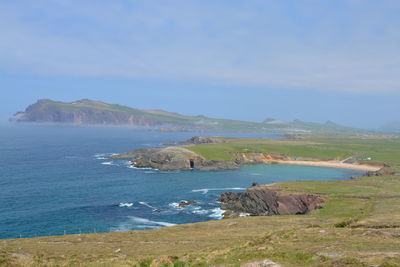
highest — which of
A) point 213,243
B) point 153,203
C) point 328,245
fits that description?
point 328,245

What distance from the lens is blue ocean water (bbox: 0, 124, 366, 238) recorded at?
65.3 m

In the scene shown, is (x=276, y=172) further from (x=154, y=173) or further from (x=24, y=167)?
(x=24, y=167)

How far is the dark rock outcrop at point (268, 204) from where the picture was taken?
73875mm

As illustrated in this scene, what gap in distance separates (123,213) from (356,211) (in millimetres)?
45765

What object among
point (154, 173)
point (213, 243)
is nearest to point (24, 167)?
point (154, 173)

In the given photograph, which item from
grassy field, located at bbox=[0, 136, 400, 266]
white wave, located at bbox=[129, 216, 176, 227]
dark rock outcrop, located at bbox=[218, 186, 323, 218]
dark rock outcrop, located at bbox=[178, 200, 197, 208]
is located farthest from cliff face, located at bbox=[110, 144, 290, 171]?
A: grassy field, located at bbox=[0, 136, 400, 266]

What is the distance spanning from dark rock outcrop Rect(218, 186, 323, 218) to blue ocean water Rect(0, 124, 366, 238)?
4.44m

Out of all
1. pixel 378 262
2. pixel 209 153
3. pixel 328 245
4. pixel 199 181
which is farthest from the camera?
pixel 209 153

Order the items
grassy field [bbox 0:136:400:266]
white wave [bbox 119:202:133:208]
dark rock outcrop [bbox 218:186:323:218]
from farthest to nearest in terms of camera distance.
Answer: white wave [bbox 119:202:133:208]
dark rock outcrop [bbox 218:186:323:218]
grassy field [bbox 0:136:400:266]

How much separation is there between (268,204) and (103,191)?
147ft

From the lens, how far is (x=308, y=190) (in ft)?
265

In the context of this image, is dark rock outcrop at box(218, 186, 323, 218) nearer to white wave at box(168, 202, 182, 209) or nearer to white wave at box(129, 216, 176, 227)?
white wave at box(168, 202, 182, 209)

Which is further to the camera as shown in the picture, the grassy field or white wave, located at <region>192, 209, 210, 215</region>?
white wave, located at <region>192, 209, 210, 215</region>

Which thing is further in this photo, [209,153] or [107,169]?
[209,153]
